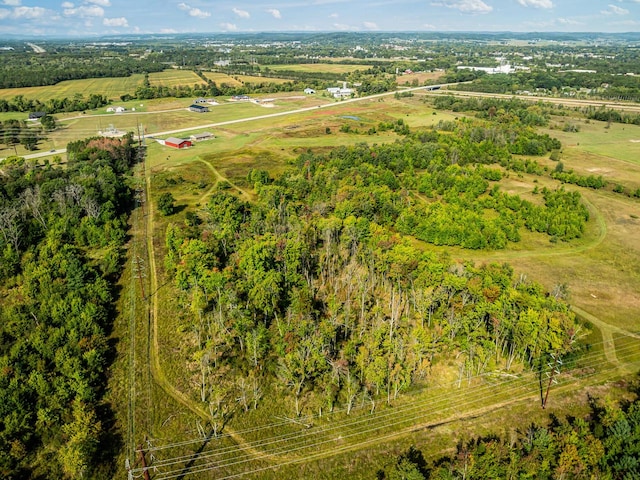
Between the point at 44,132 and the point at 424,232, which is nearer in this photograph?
the point at 424,232

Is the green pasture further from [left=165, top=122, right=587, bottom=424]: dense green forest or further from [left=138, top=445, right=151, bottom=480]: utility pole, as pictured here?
[left=138, top=445, right=151, bottom=480]: utility pole

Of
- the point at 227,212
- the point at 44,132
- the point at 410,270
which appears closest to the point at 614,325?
the point at 410,270

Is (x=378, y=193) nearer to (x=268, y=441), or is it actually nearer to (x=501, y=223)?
(x=501, y=223)

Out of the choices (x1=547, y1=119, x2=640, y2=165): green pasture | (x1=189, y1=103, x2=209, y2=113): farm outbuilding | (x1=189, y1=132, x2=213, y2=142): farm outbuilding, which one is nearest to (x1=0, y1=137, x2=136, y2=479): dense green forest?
A: (x1=189, y1=132, x2=213, y2=142): farm outbuilding

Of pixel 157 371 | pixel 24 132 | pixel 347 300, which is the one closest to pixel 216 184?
pixel 347 300

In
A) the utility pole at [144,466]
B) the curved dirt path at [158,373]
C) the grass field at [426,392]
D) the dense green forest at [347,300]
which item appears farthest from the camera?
the dense green forest at [347,300]

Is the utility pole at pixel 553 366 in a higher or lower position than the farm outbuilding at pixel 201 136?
lower

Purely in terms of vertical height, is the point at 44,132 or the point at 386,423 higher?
the point at 44,132

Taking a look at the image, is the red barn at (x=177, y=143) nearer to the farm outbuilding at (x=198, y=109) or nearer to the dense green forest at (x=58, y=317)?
the dense green forest at (x=58, y=317)

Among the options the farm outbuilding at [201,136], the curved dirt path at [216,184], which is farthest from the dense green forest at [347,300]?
the farm outbuilding at [201,136]
